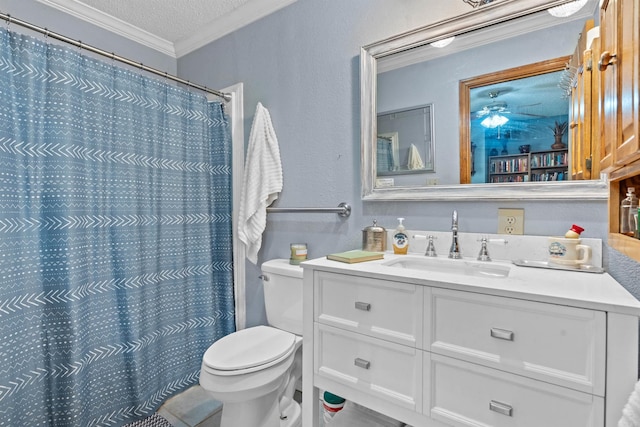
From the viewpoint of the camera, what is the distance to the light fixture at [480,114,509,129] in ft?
4.18

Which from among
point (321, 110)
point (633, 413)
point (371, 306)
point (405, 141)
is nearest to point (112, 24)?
Result: point (321, 110)

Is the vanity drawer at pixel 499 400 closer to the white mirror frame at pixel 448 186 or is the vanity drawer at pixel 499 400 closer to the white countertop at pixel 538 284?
the white countertop at pixel 538 284

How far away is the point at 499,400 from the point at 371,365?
1.24 feet

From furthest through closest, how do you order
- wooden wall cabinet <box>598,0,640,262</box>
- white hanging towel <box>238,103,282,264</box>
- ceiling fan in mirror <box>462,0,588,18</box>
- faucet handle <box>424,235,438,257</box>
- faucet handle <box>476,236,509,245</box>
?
white hanging towel <box>238,103,282,264</box>
faucet handle <box>424,235,438,257</box>
faucet handle <box>476,236,509,245</box>
ceiling fan in mirror <box>462,0,588,18</box>
wooden wall cabinet <box>598,0,640,262</box>

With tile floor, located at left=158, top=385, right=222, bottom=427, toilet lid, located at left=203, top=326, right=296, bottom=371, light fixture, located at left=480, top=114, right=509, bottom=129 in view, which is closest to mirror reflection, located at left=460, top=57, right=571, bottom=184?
light fixture, located at left=480, top=114, right=509, bottom=129

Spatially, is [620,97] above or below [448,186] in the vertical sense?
above

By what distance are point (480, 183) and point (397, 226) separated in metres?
0.39


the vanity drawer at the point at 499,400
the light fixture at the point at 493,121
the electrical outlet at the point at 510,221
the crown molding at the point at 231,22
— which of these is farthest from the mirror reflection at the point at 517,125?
the crown molding at the point at 231,22

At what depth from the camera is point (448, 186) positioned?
1.38 metres

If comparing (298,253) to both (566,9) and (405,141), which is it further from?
(566,9)

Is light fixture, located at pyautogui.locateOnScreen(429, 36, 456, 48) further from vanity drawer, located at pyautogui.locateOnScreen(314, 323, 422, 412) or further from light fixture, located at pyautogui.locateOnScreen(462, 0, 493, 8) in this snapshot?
vanity drawer, located at pyautogui.locateOnScreen(314, 323, 422, 412)

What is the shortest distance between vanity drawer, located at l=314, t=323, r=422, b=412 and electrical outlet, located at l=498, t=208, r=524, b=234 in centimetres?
61

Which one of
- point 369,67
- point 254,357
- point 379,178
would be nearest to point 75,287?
point 254,357

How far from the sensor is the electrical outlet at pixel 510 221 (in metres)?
1.23
